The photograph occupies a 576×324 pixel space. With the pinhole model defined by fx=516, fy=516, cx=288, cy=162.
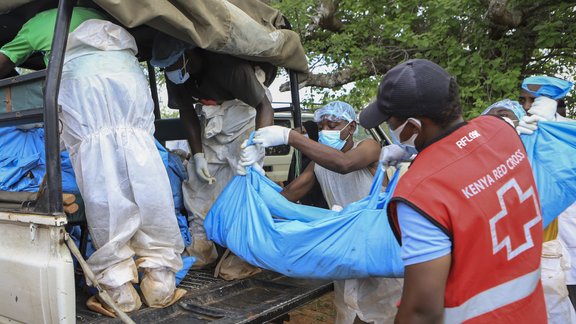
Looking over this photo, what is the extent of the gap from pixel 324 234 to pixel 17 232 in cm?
139

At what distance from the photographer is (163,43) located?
2947 mm

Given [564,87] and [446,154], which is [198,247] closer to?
[446,154]

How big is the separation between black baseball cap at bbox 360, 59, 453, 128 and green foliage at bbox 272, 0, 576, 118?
407 centimetres

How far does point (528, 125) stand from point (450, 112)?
129 cm

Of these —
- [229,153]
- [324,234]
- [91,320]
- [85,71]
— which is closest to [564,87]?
[324,234]

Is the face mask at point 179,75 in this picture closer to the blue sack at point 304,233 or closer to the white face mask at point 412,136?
the blue sack at point 304,233

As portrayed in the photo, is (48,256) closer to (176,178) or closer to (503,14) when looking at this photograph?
(176,178)

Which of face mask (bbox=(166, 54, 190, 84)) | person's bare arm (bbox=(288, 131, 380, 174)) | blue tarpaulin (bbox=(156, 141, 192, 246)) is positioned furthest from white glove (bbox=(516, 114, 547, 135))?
blue tarpaulin (bbox=(156, 141, 192, 246))

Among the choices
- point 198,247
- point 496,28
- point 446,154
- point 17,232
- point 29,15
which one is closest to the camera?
point 446,154

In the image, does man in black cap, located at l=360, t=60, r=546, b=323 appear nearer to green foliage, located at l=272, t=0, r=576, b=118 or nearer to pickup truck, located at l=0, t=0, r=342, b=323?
pickup truck, located at l=0, t=0, r=342, b=323

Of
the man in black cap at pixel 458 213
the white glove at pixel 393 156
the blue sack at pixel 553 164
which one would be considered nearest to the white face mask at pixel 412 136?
the man in black cap at pixel 458 213

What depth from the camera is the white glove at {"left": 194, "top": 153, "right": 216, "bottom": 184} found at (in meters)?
3.31

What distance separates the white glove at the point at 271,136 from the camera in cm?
293

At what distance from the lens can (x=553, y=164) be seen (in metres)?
2.54
